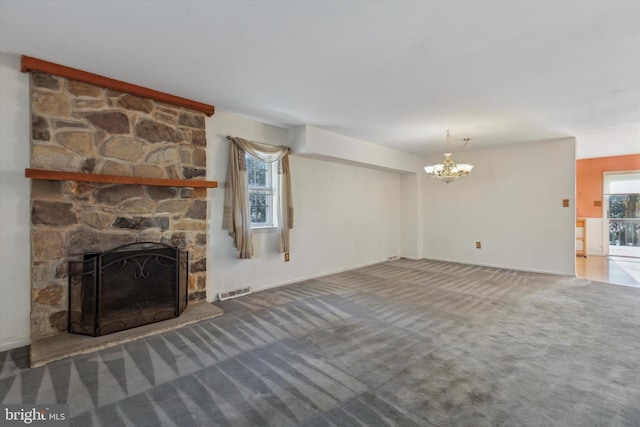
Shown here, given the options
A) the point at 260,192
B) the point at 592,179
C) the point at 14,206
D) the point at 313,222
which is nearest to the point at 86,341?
the point at 14,206

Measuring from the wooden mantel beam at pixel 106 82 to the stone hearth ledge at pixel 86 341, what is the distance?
2268 mm

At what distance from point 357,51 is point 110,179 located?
245 cm

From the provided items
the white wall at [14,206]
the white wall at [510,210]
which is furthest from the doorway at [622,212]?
the white wall at [14,206]

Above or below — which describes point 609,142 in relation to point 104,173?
above

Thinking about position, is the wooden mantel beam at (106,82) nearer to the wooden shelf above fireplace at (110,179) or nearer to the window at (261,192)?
the wooden shelf above fireplace at (110,179)

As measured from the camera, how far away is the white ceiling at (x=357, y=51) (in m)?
1.80

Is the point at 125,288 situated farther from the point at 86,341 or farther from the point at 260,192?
the point at 260,192

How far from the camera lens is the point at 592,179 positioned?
22.7ft

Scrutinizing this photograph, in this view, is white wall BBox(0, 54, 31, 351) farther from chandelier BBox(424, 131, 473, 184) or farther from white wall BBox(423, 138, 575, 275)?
white wall BBox(423, 138, 575, 275)

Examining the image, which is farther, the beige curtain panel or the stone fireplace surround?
the beige curtain panel

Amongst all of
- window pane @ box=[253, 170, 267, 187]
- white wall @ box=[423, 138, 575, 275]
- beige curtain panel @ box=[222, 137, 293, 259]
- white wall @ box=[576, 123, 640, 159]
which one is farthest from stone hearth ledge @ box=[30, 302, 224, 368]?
white wall @ box=[576, 123, 640, 159]

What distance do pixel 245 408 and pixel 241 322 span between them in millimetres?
1311

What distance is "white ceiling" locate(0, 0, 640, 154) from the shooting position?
1.80 meters

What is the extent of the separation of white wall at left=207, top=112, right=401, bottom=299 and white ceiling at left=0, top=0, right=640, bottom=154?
28.5 inches
